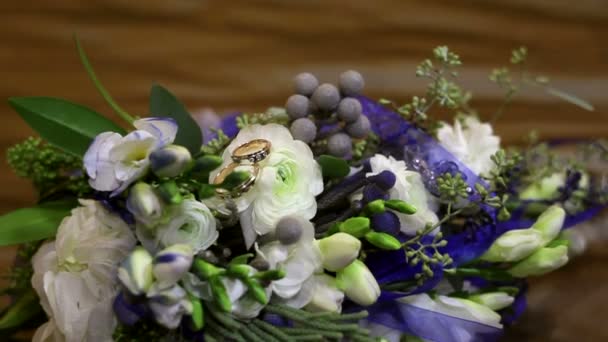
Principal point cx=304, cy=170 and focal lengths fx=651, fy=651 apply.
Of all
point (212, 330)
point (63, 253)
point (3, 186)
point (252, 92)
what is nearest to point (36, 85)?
point (3, 186)

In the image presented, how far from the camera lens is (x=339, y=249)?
0.61 meters

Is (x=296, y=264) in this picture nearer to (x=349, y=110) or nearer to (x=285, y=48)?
(x=349, y=110)

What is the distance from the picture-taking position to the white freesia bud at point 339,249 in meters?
0.61

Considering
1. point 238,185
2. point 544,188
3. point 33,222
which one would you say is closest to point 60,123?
point 33,222

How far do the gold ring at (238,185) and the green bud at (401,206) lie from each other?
0.44 feet

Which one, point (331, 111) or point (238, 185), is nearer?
point (238, 185)

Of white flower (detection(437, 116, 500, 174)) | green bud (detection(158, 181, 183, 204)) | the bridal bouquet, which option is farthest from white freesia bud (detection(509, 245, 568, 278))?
green bud (detection(158, 181, 183, 204))

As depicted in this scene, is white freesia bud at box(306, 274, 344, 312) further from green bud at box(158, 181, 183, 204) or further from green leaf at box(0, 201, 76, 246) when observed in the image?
green leaf at box(0, 201, 76, 246)

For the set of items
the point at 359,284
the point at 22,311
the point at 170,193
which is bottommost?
the point at 22,311

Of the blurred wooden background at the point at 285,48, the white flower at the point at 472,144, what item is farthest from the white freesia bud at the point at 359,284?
the blurred wooden background at the point at 285,48

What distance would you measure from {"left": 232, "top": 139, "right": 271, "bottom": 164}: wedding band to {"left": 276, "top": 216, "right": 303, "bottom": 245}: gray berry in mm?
62

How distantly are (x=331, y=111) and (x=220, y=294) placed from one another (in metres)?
0.25

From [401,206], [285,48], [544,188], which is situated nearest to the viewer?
[401,206]

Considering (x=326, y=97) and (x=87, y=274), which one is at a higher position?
(x=326, y=97)
